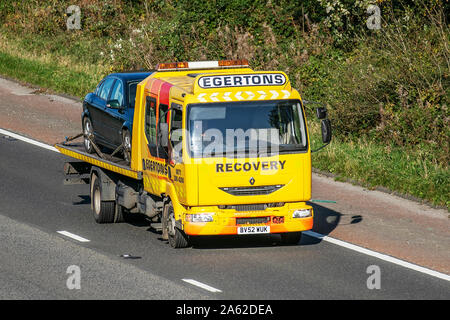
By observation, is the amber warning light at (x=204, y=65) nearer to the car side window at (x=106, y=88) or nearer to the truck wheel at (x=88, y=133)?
the car side window at (x=106, y=88)

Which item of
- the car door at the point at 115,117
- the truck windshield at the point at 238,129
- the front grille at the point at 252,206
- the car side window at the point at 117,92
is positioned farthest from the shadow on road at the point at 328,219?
the car side window at the point at 117,92

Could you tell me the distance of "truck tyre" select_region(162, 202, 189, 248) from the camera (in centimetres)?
1562

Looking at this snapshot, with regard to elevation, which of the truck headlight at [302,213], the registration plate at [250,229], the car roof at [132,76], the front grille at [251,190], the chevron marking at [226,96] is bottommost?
the registration plate at [250,229]

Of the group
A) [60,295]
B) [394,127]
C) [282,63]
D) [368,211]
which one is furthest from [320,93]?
[60,295]

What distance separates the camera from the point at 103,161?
17891 millimetres

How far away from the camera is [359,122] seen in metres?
24.0

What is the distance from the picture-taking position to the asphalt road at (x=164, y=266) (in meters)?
13.0

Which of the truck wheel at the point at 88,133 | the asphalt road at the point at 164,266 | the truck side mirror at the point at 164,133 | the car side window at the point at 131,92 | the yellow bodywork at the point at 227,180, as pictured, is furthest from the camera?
the truck wheel at the point at 88,133

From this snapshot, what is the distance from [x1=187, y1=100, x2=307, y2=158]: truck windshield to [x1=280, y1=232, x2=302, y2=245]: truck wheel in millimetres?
1562

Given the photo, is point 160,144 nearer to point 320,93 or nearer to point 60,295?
point 60,295

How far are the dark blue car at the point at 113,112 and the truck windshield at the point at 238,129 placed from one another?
279 cm

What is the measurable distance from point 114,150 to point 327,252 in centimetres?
480

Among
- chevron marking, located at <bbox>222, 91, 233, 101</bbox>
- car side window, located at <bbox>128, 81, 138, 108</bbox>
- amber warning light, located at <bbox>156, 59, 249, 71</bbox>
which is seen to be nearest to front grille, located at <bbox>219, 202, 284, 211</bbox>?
chevron marking, located at <bbox>222, 91, 233, 101</bbox>

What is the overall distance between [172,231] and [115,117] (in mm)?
3494
